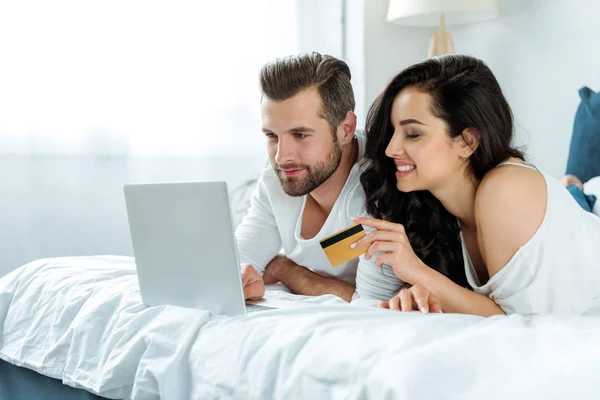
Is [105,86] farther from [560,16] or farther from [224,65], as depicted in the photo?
[560,16]

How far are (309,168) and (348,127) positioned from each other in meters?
0.17

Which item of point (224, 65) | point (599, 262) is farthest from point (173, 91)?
point (599, 262)

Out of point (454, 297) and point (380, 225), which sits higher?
point (380, 225)

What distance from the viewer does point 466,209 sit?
1.60 metres

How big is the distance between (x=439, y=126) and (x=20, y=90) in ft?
5.96

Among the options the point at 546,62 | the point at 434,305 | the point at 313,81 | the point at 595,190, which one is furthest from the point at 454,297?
the point at 546,62

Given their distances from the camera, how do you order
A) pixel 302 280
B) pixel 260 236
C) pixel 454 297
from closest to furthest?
1. pixel 454 297
2. pixel 302 280
3. pixel 260 236

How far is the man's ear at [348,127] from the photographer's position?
72.3 inches

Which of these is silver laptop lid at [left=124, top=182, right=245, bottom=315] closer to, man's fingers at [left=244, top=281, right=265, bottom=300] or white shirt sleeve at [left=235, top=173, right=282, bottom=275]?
man's fingers at [left=244, top=281, right=265, bottom=300]

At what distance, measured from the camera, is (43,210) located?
281 centimetres

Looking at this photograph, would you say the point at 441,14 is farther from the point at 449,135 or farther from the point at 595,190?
the point at 449,135

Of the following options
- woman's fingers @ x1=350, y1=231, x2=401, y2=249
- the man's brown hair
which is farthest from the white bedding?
the man's brown hair

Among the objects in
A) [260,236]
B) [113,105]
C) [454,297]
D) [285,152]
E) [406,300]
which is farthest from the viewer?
[113,105]

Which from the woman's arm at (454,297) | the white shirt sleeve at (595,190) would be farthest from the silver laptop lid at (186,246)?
the white shirt sleeve at (595,190)
